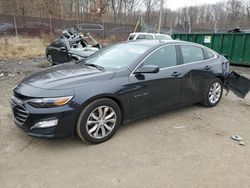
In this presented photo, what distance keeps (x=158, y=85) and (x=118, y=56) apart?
0.88 metres

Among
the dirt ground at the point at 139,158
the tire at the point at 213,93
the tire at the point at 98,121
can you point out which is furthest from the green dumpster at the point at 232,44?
the tire at the point at 98,121

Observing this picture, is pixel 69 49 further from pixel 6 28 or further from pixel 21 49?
pixel 6 28

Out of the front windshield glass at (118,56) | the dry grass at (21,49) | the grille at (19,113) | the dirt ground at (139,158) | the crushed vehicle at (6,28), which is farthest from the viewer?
the crushed vehicle at (6,28)

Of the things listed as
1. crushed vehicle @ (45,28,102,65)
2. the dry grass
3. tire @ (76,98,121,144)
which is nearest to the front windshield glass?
tire @ (76,98,121,144)

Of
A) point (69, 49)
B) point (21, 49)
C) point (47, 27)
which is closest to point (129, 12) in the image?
point (47, 27)

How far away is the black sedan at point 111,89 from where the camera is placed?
3.21 metres

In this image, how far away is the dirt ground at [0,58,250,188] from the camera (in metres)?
2.79

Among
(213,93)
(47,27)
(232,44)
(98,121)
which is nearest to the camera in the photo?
(98,121)

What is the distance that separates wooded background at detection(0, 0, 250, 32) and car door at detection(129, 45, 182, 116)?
25039 mm

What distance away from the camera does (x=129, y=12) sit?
40688mm

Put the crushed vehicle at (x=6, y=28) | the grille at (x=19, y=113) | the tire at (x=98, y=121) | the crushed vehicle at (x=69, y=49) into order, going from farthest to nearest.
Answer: the crushed vehicle at (x=6, y=28) → the crushed vehicle at (x=69, y=49) → the tire at (x=98, y=121) → the grille at (x=19, y=113)

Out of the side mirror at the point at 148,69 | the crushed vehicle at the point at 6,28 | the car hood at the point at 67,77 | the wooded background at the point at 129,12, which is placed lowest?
the car hood at the point at 67,77

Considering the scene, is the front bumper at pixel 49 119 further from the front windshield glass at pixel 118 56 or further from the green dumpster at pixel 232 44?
the green dumpster at pixel 232 44

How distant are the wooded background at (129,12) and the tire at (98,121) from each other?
25.8m
